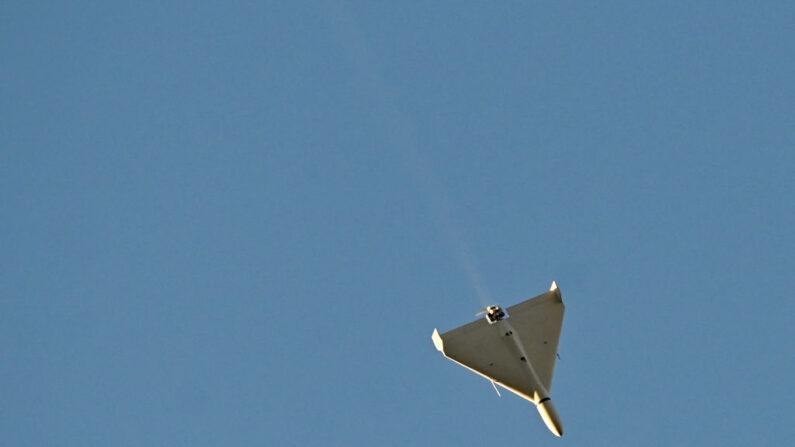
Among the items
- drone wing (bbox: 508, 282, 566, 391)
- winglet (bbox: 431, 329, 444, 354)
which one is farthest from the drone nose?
winglet (bbox: 431, 329, 444, 354)

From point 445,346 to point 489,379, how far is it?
208 inches

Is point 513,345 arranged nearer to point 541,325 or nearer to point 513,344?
point 513,344

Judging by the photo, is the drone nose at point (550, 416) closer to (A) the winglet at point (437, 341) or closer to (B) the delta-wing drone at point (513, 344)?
(B) the delta-wing drone at point (513, 344)

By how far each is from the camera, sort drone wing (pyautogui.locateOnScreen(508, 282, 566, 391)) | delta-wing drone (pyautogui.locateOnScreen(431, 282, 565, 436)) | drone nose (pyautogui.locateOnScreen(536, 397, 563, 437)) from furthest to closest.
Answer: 1. drone wing (pyautogui.locateOnScreen(508, 282, 566, 391))
2. delta-wing drone (pyautogui.locateOnScreen(431, 282, 565, 436))
3. drone nose (pyautogui.locateOnScreen(536, 397, 563, 437))

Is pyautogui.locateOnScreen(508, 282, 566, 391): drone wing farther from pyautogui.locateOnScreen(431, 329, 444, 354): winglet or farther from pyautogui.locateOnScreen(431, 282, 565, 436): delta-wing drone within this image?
pyautogui.locateOnScreen(431, 329, 444, 354): winglet

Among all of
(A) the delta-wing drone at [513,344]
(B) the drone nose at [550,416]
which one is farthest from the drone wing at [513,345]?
(B) the drone nose at [550,416]

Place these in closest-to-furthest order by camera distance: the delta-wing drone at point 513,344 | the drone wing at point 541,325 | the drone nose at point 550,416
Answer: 1. the drone nose at point 550,416
2. the delta-wing drone at point 513,344
3. the drone wing at point 541,325

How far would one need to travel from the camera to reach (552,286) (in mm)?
97125

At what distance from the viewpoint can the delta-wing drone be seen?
91125 mm

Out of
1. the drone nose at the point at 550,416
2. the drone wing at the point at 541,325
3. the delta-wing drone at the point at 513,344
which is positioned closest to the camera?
the drone nose at the point at 550,416

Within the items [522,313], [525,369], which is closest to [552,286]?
[522,313]

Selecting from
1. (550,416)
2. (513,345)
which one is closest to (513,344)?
(513,345)

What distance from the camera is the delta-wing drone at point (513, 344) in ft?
299

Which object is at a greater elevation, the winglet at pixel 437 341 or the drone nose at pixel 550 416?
the winglet at pixel 437 341
